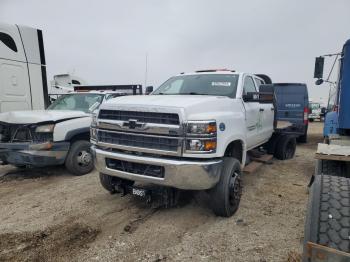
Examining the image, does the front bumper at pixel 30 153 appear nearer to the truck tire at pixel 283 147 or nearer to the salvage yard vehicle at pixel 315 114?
the truck tire at pixel 283 147

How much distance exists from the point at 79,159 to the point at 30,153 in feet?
3.20

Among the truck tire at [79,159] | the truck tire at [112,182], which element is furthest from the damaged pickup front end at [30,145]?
the truck tire at [112,182]

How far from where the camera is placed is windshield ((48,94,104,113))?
7004 millimetres

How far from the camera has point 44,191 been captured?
5219 mm

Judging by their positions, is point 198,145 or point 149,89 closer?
point 198,145

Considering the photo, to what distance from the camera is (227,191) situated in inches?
147

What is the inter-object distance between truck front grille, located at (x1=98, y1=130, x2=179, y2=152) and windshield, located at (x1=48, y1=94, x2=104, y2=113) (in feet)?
10.0

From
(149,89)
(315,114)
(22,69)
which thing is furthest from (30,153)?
(315,114)

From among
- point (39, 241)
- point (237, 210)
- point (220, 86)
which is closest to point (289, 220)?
point (237, 210)

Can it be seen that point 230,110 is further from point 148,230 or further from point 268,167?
point 268,167

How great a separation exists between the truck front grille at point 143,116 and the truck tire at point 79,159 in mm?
2262

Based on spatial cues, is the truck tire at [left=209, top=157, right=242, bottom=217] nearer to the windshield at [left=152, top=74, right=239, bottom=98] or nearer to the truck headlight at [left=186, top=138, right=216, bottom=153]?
the truck headlight at [left=186, top=138, right=216, bottom=153]

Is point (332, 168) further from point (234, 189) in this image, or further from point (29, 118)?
point (29, 118)

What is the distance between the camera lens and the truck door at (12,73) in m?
6.93
